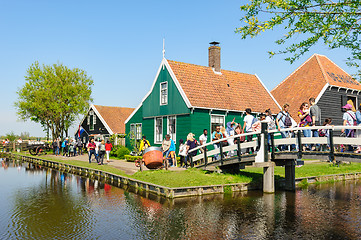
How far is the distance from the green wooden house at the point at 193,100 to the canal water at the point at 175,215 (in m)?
9.79

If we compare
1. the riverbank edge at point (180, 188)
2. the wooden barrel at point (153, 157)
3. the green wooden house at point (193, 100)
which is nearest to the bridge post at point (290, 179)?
the riverbank edge at point (180, 188)

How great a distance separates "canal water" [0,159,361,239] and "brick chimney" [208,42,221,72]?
14.7 meters

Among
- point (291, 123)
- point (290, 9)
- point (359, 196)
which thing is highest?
point (290, 9)

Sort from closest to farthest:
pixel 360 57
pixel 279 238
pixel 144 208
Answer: pixel 279 238 → pixel 144 208 → pixel 360 57

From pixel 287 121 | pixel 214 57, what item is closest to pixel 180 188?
pixel 287 121

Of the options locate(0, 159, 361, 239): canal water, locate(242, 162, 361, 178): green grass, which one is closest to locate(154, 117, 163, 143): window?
locate(242, 162, 361, 178): green grass

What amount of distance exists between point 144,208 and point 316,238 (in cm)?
522

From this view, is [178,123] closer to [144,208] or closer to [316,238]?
[144,208]

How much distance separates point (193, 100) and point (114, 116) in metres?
20.7

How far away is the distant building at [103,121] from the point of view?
3914 centimetres

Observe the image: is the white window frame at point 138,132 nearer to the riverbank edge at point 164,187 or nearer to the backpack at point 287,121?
the riverbank edge at point 164,187

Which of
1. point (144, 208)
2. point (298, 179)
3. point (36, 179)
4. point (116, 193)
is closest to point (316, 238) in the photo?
point (144, 208)

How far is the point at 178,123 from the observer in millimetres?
24406

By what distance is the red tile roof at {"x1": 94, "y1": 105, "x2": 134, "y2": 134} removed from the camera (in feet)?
131
